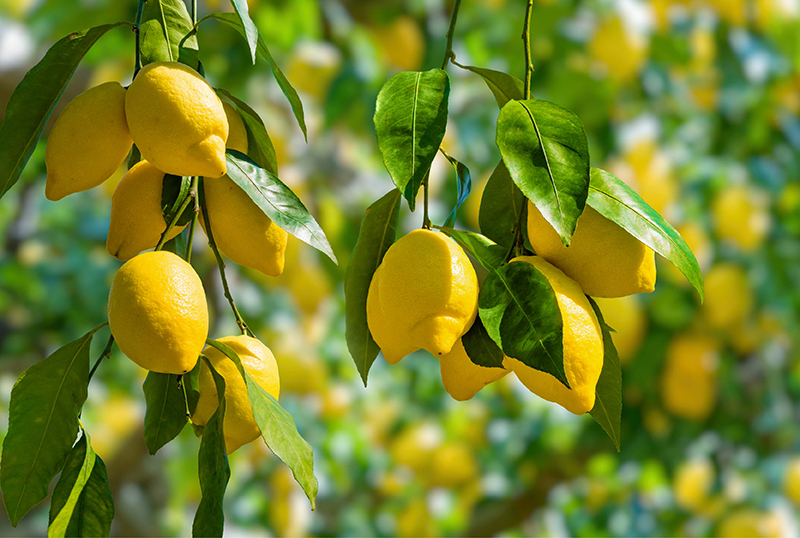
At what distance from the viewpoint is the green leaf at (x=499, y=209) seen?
1.48 ft

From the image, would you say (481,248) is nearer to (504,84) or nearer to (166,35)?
(504,84)

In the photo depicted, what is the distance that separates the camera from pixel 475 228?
1.73 metres

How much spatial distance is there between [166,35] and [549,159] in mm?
235

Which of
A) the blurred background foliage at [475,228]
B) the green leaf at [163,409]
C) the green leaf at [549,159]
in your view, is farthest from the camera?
the blurred background foliage at [475,228]

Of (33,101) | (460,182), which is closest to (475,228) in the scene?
(460,182)

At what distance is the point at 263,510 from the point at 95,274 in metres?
1.00

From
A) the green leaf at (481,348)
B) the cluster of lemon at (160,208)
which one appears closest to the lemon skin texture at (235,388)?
the cluster of lemon at (160,208)

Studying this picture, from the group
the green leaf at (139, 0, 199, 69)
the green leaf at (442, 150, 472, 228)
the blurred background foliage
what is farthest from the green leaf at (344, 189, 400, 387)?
the blurred background foliage

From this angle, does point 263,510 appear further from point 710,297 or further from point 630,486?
point 710,297

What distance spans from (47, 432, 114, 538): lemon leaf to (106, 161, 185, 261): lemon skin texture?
0.34 ft

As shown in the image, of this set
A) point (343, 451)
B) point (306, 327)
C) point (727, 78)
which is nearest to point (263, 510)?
point (343, 451)

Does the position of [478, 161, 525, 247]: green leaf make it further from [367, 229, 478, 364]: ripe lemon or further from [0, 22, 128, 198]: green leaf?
[0, 22, 128, 198]: green leaf

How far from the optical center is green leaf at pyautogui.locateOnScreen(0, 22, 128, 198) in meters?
0.38

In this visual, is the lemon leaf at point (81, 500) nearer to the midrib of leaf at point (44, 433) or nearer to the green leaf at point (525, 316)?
the midrib of leaf at point (44, 433)
